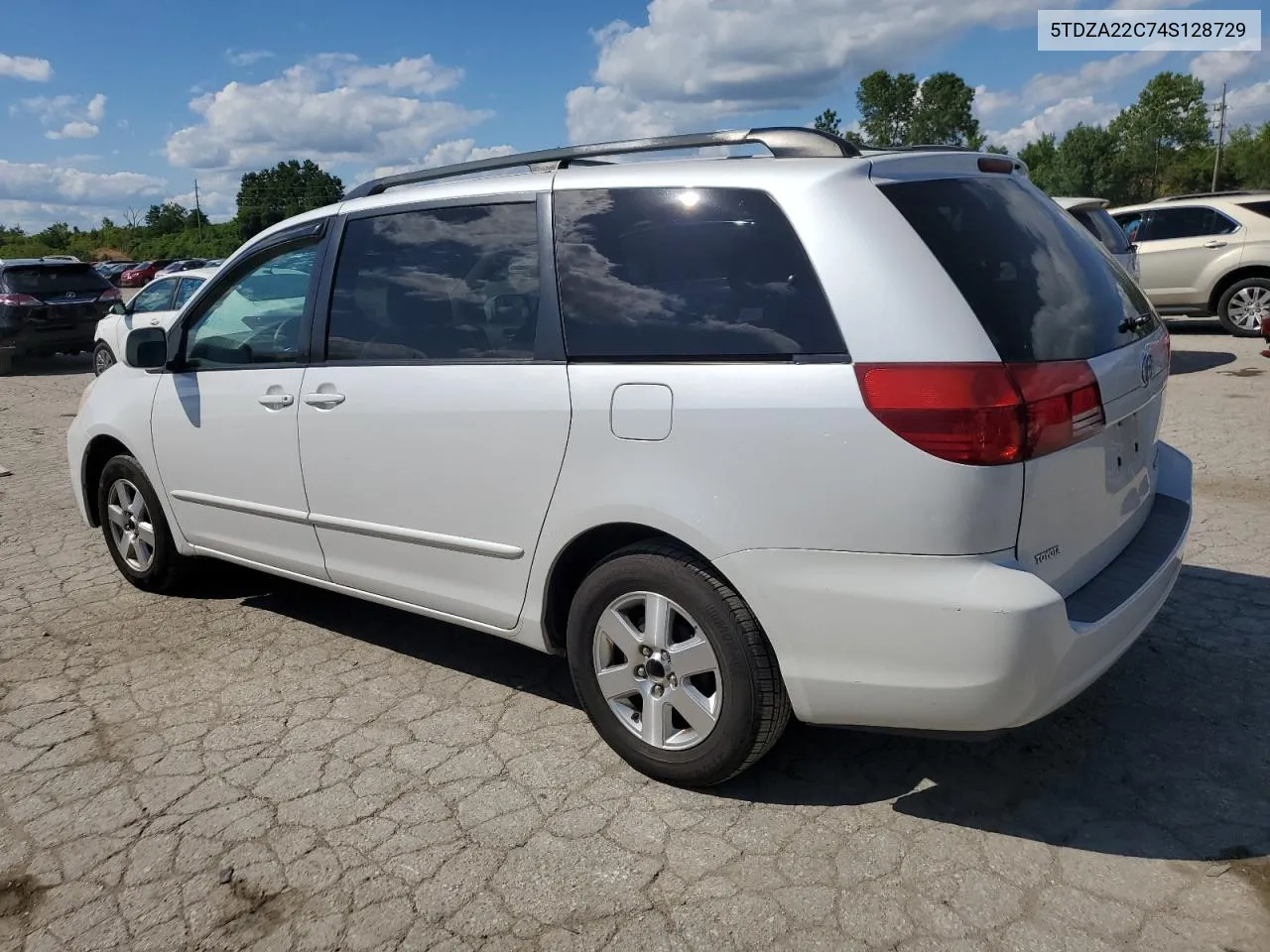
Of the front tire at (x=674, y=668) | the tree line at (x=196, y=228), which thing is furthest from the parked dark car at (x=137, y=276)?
the front tire at (x=674, y=668)

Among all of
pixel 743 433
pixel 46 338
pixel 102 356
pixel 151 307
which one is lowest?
pixel 102 356

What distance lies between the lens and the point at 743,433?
276 cm

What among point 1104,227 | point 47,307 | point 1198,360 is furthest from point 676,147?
point 47,307

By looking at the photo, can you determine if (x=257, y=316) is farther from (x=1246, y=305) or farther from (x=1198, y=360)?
(x=1246, y=305)

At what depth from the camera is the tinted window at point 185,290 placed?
43.4ft

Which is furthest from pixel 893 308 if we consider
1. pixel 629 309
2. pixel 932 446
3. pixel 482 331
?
pixel 482 331

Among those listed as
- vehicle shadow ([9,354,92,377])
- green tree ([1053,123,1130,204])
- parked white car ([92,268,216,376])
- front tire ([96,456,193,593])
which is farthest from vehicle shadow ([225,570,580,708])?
green tree ([1053,123,1130,204])

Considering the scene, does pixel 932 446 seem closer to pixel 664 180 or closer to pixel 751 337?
A: pixel 751 337

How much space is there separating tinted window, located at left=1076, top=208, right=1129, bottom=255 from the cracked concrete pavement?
20.0 ft

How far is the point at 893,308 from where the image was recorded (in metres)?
2.63

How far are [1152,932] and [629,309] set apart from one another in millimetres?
2083

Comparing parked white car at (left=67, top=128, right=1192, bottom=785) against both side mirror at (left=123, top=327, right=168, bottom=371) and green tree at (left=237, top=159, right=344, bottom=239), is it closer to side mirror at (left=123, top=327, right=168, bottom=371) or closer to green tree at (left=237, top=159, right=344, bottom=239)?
side mirror at (left=123, top=327, right=168, bottom=371)

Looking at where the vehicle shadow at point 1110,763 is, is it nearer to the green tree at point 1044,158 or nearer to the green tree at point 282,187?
the green tree at point 1044,158

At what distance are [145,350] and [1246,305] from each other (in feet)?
41.2
